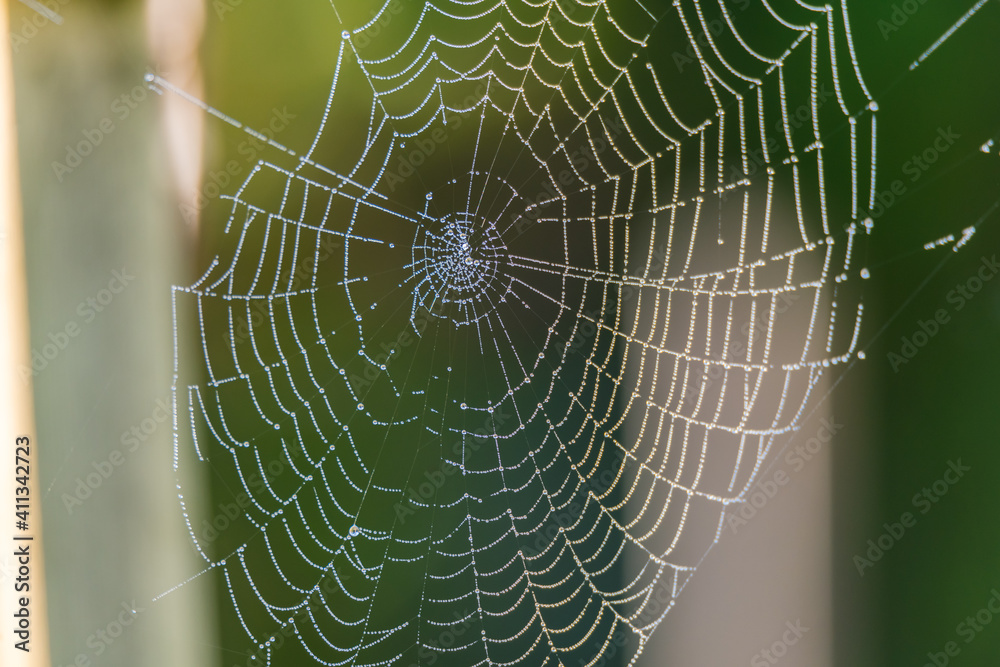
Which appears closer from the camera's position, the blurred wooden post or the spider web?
the blurred wooden post

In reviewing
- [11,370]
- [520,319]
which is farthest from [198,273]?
[520,319]

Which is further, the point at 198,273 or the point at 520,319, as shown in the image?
the point at 520,319

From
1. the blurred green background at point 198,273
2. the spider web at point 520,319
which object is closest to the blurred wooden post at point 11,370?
the blurred green background at point 198,273

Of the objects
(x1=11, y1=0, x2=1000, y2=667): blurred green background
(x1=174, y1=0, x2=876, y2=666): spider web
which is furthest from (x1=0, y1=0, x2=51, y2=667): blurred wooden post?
(x1=174, y1=0, x2=876, y2=666): spider web

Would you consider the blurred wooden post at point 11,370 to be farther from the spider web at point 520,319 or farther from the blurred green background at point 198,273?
the spider web at point 520,319

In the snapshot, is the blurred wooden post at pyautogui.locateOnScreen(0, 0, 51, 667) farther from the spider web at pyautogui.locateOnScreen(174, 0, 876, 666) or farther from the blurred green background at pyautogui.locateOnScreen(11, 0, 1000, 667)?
the spider web at pyautogui.locateOnScreen(174, 0, 876, 666)

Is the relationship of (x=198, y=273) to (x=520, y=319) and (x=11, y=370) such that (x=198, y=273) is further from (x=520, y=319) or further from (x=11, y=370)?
(x=520, y=319)

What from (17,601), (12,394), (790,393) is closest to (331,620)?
(17,601)
